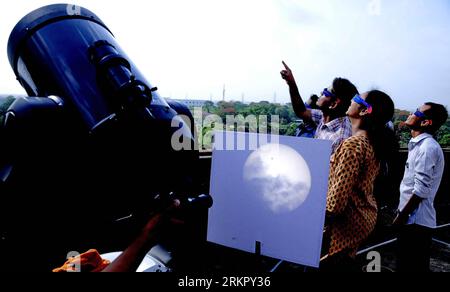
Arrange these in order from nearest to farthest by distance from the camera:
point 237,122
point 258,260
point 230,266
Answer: point 258,260 → point 237,122 → point 230,266

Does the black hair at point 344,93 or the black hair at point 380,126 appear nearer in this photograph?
the black hair at point 380,126

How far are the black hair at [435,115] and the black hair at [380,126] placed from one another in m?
0.97

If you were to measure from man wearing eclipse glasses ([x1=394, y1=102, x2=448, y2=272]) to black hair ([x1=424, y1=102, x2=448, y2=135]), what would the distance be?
0.10 metres

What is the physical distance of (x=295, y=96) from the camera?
3.82m

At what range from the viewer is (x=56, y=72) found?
1912 millimetres

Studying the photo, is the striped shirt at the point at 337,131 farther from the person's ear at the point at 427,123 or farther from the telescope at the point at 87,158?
the telescope at the point at 87,158

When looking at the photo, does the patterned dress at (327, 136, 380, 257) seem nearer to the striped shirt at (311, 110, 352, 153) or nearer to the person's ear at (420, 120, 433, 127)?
the striped shirt at (311, 110, 352, 153)

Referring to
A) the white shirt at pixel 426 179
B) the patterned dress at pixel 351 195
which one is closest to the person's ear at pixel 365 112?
the patterned dress at pixel 351 195

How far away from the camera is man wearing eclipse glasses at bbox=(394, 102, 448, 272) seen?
255 cm

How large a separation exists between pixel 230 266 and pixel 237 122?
1584 millimetres

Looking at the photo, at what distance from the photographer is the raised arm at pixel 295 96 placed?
352cm
